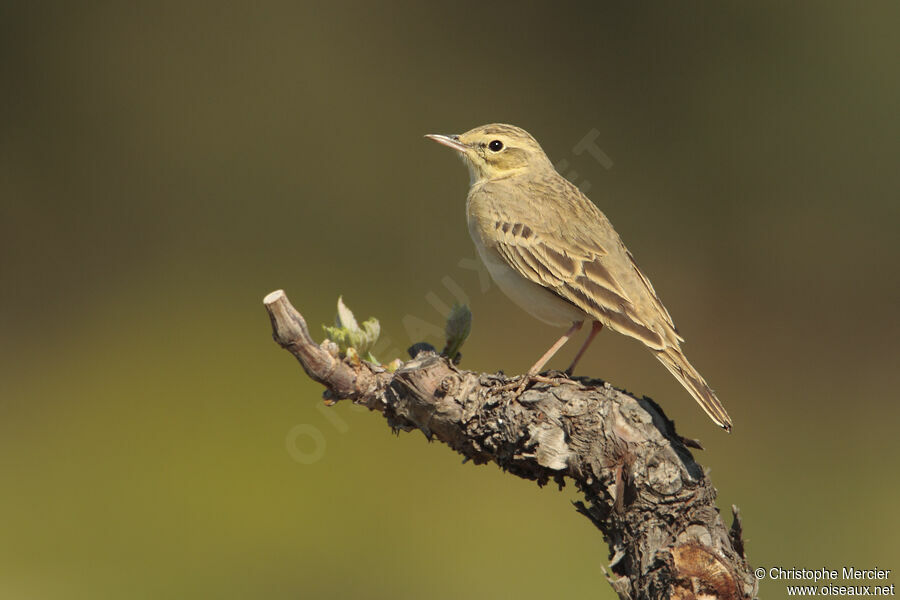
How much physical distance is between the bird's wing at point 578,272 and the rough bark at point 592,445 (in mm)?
329

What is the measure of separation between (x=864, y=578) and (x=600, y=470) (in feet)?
8.54

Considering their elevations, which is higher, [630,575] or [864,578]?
[864,578]

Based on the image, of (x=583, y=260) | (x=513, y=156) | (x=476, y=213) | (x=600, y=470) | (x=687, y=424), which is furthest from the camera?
(x=687, y=424)

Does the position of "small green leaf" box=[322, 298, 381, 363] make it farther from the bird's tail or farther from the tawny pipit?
the bird's tail

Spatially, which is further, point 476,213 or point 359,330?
point 476,213

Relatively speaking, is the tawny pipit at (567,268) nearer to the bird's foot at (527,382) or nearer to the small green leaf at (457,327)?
the bird's foot at (527,382)

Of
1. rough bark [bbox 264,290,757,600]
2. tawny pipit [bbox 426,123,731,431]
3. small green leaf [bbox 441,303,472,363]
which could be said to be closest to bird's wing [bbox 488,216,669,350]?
tawny pipit [bbox 426,123,731,431]

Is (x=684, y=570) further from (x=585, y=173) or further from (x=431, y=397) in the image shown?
(x=585, y=173)

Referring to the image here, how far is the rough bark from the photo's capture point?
2.31 metres

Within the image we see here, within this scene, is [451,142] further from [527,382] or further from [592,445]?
[592,445]

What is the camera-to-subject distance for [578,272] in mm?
3221

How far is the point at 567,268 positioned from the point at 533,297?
18 centimetres

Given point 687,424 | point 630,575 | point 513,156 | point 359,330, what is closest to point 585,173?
point 687,424

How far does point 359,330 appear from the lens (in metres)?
2.85
